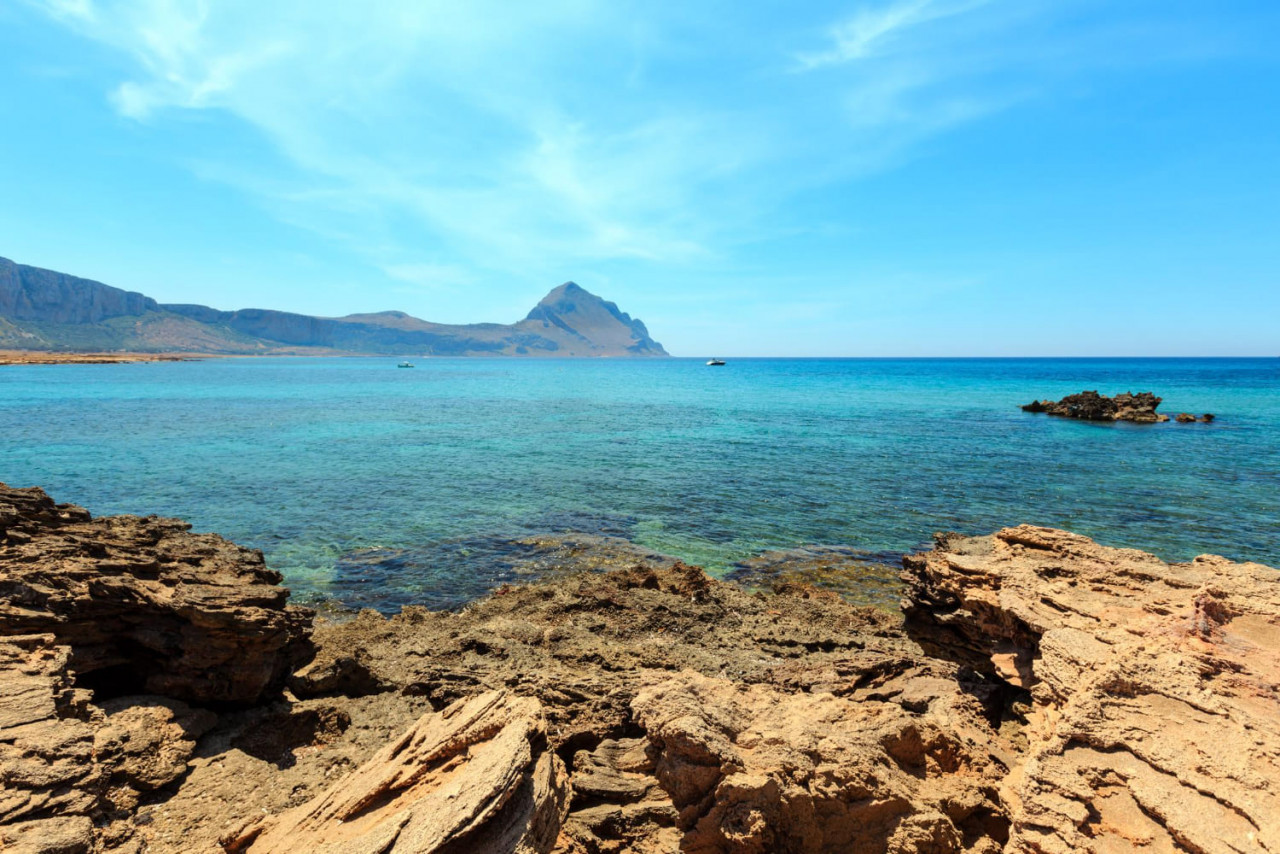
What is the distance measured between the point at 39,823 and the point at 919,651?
1092 centimetres

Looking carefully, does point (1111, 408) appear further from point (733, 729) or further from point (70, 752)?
point (70, 752)

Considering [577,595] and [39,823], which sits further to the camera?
[577,595]

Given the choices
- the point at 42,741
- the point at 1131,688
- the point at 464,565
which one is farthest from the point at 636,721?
the point at 464,565

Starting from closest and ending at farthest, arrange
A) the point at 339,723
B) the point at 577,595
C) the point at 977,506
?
the point at 339,723 < the point at 577,595 < the point at 977,506

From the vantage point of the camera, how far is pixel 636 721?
17.9 feet

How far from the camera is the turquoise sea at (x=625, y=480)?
55.8 ft

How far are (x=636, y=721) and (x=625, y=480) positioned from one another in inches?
799

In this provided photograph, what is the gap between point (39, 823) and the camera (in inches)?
176

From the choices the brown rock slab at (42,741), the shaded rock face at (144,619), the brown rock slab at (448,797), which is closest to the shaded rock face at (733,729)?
the brown rock slab at (448,797)

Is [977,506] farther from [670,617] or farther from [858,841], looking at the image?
[858,841]

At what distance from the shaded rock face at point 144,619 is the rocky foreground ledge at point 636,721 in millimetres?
34

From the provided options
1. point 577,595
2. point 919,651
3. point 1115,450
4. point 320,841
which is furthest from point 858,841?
point 1115,450

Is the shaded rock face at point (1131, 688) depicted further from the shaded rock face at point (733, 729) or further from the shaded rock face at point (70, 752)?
the shaded rock face at point (70, 752)

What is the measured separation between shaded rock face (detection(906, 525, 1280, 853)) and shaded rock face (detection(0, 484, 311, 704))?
8498 millimetres
